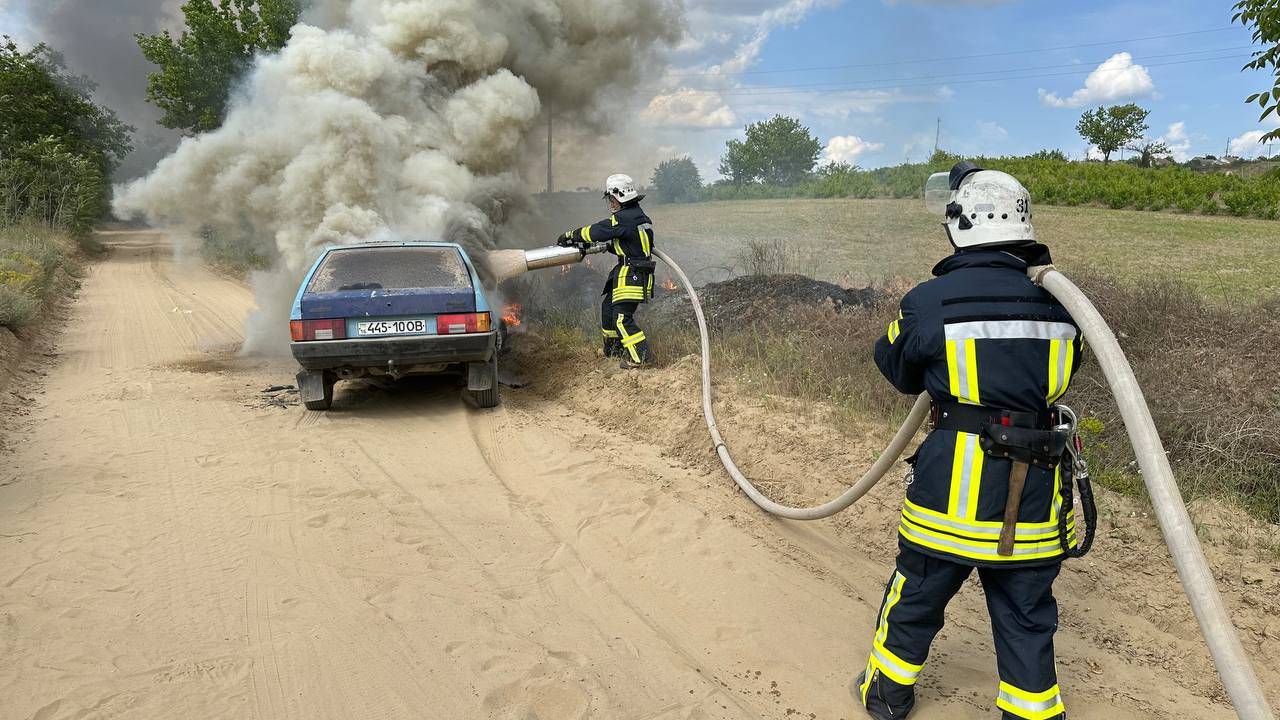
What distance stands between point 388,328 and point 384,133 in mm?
6771

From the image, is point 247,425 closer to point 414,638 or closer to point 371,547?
point 371,547

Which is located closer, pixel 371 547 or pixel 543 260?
pixel 371 547

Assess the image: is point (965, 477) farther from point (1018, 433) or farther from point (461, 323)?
point (461, 323)

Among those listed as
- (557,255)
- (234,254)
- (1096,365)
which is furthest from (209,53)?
(1096,365)

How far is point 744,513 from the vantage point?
4.73 m

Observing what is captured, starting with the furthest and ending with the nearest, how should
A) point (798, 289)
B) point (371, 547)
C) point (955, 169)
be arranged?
1. point (798, 289)
2. point (371, 547)
3. point (955, 169)

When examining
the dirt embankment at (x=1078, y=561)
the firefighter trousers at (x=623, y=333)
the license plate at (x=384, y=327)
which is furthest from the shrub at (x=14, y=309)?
the dirt embankment at (x=1078, y=561)

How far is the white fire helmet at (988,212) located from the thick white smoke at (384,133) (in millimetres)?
9055

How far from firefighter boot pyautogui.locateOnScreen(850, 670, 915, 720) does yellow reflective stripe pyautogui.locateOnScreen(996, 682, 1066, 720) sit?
36cm

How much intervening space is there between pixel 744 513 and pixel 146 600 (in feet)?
10.6

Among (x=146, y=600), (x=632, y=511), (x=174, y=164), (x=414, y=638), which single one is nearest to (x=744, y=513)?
(x=632, y=511)

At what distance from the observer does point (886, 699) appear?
9.20ft

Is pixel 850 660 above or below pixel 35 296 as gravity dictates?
below

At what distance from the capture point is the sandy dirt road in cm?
295
